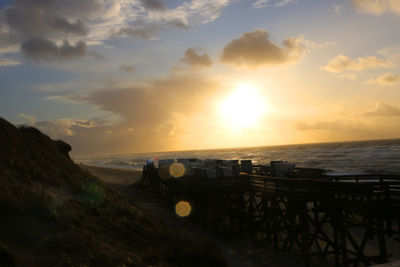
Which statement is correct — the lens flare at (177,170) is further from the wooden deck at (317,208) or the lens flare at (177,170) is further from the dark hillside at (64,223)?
the dark hillside at (64,223)

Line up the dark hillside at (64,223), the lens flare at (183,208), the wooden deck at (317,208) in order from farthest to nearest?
the lens flare at (183,208)
the wooden deck at (317,208)
the dark hillside at (64,223)

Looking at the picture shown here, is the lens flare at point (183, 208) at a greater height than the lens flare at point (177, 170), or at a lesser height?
lesser

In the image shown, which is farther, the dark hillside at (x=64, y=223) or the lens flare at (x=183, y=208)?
the lens flare at (x=183, y=208)

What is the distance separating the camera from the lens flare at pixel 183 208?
1015 inches

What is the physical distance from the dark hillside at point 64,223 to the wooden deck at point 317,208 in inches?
189

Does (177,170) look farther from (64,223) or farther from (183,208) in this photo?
(64,223)

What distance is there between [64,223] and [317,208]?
10.7 m

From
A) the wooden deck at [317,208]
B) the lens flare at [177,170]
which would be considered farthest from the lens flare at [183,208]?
the lens flare at [177,170]

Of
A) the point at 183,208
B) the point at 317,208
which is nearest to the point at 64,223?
the point at 317,208

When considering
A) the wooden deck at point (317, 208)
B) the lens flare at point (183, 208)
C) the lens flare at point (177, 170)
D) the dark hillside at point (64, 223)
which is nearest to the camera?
the dark hillside at point (64, 223)

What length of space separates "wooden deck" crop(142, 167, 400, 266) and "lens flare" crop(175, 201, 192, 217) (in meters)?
0.81

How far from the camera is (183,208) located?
26.8 metres

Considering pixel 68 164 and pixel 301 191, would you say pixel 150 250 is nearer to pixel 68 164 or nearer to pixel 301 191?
pixel 301 191

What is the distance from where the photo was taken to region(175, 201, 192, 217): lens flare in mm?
25781
